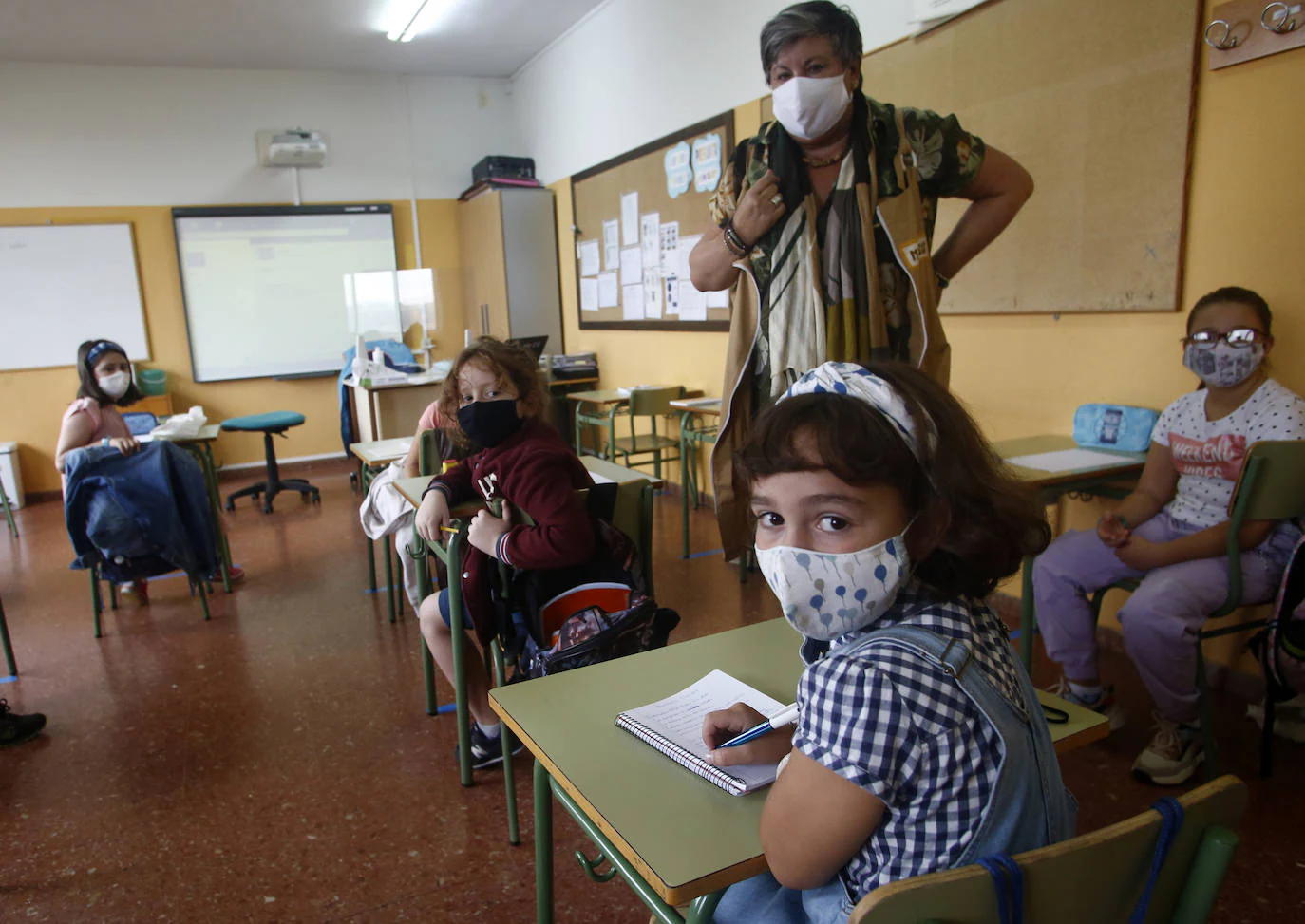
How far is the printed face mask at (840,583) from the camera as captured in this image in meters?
0.78

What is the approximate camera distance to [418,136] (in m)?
7.14

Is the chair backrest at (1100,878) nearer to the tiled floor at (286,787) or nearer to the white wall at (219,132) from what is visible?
the tiled floor at (286,787)

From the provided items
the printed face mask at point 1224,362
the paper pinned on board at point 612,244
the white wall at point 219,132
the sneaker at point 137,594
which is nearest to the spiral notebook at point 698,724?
the printed face mask at point 1224,362

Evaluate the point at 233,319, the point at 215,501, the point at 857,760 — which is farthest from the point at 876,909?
the point at 233,319

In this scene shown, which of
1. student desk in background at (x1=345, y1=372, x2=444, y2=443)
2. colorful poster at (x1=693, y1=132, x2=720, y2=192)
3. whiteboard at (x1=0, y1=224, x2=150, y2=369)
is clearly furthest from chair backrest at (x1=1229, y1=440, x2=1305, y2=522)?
whiteboard at (x1=0, y1=224, x2=150, y2=369)

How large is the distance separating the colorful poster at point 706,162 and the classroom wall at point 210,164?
3.30 meters

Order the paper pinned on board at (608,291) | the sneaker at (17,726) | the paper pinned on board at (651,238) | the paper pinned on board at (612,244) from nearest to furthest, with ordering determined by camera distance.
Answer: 1. the sneaker at (17,726)
2. the paper pinned on board at (651,238)
3. the paper pinned on board at (612,244)
4. the paper pinned on board at (608,291)

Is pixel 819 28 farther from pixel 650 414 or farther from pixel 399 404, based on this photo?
pixel 399 404

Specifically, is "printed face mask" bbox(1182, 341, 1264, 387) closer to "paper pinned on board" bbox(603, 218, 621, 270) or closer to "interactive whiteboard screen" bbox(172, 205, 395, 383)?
"paper pinned on board" bbox(603, 218, 621, 270)

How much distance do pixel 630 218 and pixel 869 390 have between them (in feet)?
16.2

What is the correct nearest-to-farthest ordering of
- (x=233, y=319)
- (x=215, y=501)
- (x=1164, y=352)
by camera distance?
1. (x=1164, y=352)
2. (x=215, y=501)
3. (x=233, y=319)

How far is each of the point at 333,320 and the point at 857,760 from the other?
23.4 feet

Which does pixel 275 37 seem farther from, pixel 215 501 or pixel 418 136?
pixel 215 501

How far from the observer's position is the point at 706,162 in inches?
181
